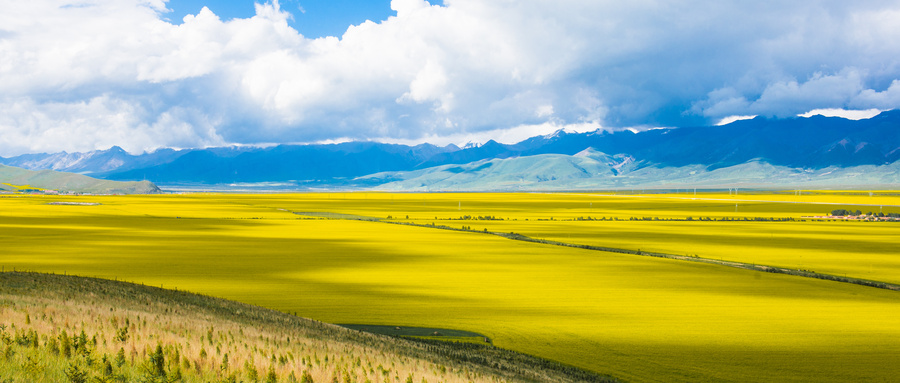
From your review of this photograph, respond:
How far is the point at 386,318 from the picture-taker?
20.7 meters

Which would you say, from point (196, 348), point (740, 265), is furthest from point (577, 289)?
point (196, 348)

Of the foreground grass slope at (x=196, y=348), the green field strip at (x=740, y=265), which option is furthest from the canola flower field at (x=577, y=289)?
the foreground grass slope at (x=196, y=348)

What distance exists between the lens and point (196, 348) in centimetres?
1196

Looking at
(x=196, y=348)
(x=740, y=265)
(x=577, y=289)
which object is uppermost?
(x=740, y=265)

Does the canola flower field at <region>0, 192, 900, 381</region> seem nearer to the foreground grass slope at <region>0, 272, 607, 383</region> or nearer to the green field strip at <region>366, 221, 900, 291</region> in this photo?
the green field strip at <region>366, 221, 900, 291</region>

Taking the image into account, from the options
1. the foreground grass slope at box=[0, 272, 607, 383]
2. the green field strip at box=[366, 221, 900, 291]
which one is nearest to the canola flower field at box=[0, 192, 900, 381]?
the green field strip at box=[366, 221, 900, 291]

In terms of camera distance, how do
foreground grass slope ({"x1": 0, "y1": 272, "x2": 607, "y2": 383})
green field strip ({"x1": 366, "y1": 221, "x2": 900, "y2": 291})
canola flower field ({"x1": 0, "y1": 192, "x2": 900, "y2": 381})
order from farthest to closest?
green field strip ({"x1": 366, "y1": 221, "x2": 900, "y2": 291})
canola flower field ({"x1": 0, "y1": 192, "x2": 900, "y2": 381})
foreground grass slope ({"x1": 0, "y1": 272, "x2": 607, "y2": 383})

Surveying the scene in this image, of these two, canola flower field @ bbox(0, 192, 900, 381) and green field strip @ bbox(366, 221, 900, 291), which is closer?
canola flower field @ bbox(0, 192, 900, 381)

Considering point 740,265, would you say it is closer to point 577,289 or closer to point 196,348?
point 577,289

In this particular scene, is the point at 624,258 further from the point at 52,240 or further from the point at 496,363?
the point at 52,240

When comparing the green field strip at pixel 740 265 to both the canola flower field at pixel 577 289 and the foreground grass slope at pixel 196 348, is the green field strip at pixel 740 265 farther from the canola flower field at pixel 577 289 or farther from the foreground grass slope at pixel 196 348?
the foreground grass slope at pixel 196 348

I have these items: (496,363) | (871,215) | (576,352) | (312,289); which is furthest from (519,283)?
(871,215)

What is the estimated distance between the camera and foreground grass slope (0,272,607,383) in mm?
10523

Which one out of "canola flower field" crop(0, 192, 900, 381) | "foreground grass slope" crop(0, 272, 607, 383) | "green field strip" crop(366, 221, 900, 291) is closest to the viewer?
"foreground grass slope" crop(0, 272, 607, 383)
